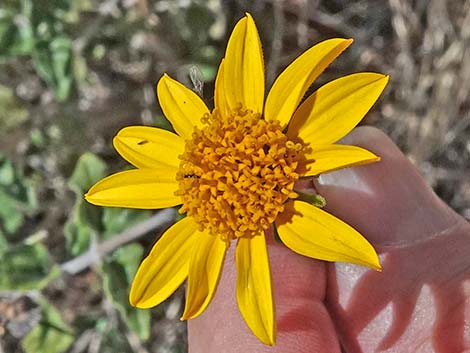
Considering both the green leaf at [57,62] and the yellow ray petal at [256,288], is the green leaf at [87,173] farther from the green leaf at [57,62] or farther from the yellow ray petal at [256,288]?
the yellow ray petal at [256,288]

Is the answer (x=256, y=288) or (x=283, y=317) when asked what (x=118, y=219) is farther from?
(x=256, y=288)

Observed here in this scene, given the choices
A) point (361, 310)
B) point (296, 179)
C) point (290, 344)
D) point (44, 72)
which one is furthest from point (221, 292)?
point (44, 72)

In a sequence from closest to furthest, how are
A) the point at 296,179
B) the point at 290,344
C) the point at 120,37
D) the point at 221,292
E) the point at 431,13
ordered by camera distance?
1. the point at 296,179
2. the point at 290,344
3. the point at 221,292
4. the point at 120,37
5. the point at 431,13

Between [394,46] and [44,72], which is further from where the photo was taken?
[394,46]

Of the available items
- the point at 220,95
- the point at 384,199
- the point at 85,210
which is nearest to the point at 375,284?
the point at 384,199

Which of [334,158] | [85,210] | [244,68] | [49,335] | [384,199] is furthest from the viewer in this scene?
[49,335]

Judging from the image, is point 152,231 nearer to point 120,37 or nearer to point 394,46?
point 120,37

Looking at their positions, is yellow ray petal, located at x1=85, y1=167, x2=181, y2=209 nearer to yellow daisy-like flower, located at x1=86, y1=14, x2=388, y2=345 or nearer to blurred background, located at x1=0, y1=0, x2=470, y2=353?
yellow daisy-like flower, located at x1=86, y1=14, x2=388, y2=345

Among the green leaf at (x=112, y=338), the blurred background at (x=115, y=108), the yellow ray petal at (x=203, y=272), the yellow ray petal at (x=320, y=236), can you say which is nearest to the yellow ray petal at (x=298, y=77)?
the yellow ray petal at (x=320, y=236)
